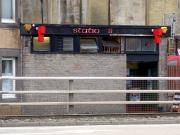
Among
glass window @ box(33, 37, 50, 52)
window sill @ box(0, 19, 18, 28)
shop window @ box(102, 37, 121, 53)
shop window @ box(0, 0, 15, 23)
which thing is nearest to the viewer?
window sill @ box(0, 19, 18, 28)

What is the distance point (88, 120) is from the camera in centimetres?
1498

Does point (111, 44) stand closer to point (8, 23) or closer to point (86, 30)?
point (86, 30)

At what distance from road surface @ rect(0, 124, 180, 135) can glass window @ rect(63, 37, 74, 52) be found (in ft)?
36.4

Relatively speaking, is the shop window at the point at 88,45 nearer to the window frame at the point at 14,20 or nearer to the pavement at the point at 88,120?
the window frame at the point at 14,20

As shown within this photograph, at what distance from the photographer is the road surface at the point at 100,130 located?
41.8 ft

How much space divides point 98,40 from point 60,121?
35.4 ft

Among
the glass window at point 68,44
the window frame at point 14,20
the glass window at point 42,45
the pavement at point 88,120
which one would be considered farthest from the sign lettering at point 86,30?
the pavement at point 88,120

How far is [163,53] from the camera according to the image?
26.1 m

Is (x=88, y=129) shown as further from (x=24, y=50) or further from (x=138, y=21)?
(x=138, y=21)

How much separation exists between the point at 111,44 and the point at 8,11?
466 cm

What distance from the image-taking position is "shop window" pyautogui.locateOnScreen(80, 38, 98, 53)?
2523 cm

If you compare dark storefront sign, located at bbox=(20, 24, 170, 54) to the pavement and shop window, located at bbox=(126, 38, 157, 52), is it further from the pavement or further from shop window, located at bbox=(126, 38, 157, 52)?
the pavement

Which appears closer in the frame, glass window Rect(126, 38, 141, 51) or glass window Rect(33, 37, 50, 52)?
glass window Rect(33, 37, 50, 52)

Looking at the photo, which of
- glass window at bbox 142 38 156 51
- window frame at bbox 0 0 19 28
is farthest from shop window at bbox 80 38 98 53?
window frame at bbox 0 0 19 28
